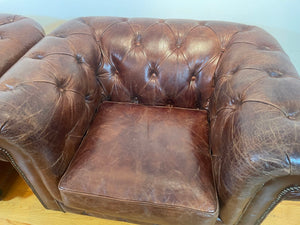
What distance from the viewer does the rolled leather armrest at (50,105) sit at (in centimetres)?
67

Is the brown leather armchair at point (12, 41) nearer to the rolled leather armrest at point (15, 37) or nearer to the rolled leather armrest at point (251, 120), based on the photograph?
the rolled leather armrest at point (15, 37)

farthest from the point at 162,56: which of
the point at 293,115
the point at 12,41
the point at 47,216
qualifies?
the point at 47,216

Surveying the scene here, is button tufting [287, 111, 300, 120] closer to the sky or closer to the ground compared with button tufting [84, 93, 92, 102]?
closer to the sky

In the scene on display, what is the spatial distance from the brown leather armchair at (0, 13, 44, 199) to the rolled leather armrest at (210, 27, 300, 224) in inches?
39.4

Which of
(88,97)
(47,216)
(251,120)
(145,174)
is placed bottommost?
(47,216)

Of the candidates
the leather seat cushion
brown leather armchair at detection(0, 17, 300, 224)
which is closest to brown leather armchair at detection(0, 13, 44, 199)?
brown leather armchair at detection(0, 17, 300, 224)

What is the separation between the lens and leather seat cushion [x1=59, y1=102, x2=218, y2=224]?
2.41 ft

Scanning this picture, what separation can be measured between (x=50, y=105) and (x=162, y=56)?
527 mm

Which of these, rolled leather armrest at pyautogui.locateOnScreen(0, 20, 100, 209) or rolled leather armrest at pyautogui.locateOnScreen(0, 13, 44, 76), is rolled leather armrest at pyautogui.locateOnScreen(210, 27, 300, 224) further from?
rolled leather armrest at pyautogui.locateOnScreen(0, 13, 44, 76)

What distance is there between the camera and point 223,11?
129cm

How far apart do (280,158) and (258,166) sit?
0.19 feet

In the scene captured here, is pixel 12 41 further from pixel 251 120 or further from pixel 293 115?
pixel 293 115

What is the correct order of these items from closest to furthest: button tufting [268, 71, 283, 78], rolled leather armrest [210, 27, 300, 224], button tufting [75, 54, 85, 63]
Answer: rolled leather armrest [210, 27, 300, 224] < button tufting [268, 71, 283, 78] < button tufting [75, 54, 85, 63]

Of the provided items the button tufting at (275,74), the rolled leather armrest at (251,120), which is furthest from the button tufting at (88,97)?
the button tufting at (275,74)
